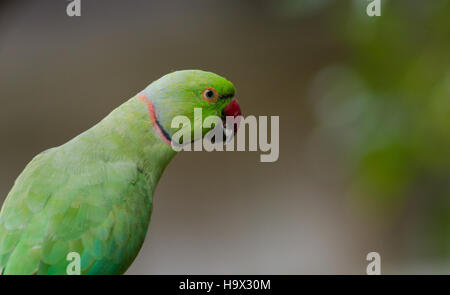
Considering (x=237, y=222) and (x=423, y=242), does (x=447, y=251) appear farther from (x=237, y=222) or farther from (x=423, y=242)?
(x=237, y=222)

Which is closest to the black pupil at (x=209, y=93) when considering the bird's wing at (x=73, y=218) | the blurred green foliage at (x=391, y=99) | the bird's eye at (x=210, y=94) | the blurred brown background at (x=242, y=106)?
the bird's eye at (x=210, y=94)

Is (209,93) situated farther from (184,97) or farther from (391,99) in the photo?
(391,99)

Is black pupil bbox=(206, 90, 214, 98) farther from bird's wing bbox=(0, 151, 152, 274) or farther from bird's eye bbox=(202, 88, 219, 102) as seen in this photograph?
bird's wing bbox=(0, 151, 152, 274)

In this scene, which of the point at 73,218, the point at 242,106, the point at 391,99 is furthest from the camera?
the point at 242,106

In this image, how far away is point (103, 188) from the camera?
1.00 m

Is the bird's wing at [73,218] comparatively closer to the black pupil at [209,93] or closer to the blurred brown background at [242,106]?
the black pupil at [209,93]

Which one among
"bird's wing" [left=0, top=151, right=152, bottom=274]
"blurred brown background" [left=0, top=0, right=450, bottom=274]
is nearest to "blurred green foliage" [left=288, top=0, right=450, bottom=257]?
"blurred brown background" [left=0, top=0, right=450, bottom=274]

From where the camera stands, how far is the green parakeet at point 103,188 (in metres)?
0.94

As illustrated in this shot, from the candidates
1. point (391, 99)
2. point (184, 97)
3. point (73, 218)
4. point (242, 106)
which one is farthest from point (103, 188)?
point (242, 106)

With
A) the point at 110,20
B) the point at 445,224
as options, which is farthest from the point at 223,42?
the point at 445,224

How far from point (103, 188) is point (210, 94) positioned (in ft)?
0.98

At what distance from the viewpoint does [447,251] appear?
2027 millimetres

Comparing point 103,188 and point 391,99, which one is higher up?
point 391,99
